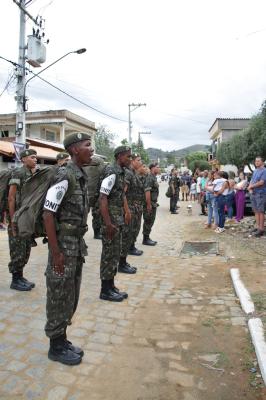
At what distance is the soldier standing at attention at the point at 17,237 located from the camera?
185 inches

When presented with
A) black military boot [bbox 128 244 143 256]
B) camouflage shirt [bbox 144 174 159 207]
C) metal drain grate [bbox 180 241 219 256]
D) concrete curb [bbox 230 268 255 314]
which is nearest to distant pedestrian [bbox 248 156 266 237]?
metal drain grate [bbox 180 241 219 256]

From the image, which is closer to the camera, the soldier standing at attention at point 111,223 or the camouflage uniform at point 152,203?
the soldier standing at attention at point 111,223

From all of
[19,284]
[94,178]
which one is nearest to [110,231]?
[19,284]

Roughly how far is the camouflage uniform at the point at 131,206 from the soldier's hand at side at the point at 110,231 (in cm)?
109

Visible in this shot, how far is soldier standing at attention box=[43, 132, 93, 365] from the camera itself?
2.84m

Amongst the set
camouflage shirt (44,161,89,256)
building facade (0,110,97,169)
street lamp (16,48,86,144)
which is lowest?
camouflage shirt (44,161,89,256)

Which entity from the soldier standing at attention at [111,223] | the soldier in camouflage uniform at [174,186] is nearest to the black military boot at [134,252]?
the soldier standing at attention at [111,223]

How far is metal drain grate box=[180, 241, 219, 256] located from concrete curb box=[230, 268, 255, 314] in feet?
5.67

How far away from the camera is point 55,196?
280 cm

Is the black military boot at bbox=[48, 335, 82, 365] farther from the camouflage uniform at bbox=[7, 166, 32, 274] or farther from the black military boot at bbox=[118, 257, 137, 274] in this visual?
the black military boot at bbox=[118, 257, 137, 274]

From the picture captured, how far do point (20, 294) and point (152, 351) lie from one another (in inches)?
83.0

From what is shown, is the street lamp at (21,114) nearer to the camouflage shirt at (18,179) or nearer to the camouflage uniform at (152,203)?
the camouflage uniform at (152,203)

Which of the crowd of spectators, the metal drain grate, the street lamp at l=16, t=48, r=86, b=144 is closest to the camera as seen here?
the metal drain grate

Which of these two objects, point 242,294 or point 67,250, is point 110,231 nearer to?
point 67,250
